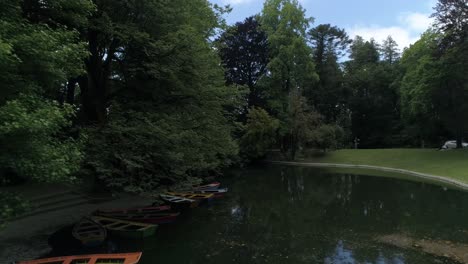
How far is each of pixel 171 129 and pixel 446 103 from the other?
32.7 m

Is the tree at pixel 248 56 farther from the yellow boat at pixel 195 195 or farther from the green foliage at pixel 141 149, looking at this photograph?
the green foliage at pixel 141 149

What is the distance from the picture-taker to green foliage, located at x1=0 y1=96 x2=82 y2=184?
19.8ft

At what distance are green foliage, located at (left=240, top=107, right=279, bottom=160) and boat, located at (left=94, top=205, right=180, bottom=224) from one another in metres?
27.3

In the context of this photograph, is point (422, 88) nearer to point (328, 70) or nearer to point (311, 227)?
point (328, 70)

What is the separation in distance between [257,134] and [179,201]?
1012 inches

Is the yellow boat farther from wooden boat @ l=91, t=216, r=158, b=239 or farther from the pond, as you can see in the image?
wooden boat @ l=91, t=216, r=158, b=239

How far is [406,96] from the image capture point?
44.1 metres

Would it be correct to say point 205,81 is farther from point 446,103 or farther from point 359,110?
point 359,110

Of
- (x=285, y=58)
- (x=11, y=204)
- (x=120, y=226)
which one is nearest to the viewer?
(x=11, y=204)

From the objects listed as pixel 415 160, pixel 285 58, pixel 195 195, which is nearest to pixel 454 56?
pixel 415 160

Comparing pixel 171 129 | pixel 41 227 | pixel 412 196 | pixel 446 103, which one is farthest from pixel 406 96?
pixel 41 227

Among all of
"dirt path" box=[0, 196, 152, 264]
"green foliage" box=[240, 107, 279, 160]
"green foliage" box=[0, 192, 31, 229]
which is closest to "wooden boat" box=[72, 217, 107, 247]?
"dirt path" box=[0, 196, 152, 264]

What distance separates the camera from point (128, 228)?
42.1 feet

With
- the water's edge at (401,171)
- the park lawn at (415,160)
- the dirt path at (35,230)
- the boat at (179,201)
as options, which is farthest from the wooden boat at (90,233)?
the park lawn at (415,160)
